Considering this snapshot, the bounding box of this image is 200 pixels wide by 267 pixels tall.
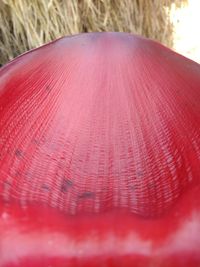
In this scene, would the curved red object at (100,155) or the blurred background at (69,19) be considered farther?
the blurred background at (69,19)

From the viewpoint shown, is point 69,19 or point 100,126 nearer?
point 100,126

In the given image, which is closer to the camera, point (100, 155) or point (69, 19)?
point (100, 155)

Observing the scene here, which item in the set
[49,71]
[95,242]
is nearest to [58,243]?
[95,242]

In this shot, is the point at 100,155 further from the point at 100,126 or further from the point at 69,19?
the point at 69,19

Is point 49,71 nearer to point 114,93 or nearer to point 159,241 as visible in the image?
point 114,93

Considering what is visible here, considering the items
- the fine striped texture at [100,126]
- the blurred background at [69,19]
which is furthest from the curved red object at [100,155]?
the blurred background at [69,19]

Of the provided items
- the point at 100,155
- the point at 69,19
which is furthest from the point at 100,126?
the point at 69,19

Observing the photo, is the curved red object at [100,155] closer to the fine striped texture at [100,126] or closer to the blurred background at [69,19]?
the fine striped texture at [100,126]
